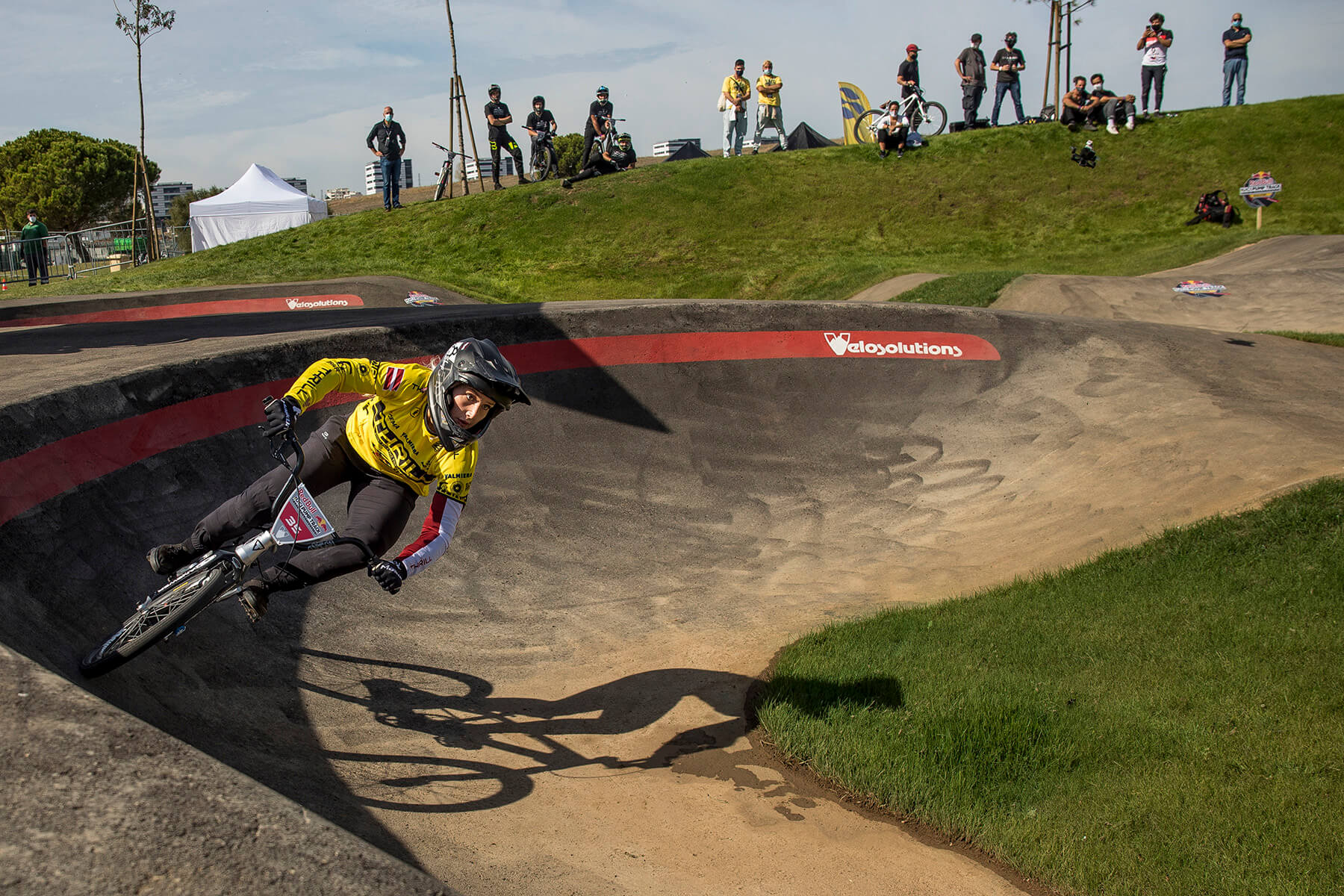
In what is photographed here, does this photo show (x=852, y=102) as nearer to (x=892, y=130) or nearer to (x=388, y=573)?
(x=892, y=130)

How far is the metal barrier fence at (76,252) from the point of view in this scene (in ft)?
91.7

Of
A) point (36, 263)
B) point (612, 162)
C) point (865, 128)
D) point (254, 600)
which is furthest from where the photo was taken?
point (865, 128)

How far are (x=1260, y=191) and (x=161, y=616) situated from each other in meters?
26.9

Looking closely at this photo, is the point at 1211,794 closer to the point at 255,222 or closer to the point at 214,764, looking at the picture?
the point at 214,764

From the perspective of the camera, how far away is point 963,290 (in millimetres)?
18844

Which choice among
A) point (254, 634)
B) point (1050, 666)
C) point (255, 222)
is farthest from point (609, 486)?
point (255, 222)

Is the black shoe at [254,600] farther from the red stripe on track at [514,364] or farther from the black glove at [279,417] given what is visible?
the red stripe on track at [514,364]

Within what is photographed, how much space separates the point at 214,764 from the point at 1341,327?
62.4 feet

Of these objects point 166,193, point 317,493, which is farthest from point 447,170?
point 166,193

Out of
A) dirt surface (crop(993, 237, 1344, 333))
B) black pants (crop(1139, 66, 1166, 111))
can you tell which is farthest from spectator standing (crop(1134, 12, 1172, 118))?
dirt surface (crop(993, 237, 1344, 333))

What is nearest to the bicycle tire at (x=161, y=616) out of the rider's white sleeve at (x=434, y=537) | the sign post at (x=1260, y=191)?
the rider's white sleeve at (x=434, y=537)

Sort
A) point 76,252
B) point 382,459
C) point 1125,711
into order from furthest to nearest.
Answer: point 76,252 → point 1125,711 → point 382,459

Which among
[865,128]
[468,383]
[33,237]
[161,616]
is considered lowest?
[161,616]

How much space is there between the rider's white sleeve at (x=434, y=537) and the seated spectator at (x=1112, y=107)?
92.9 ft
